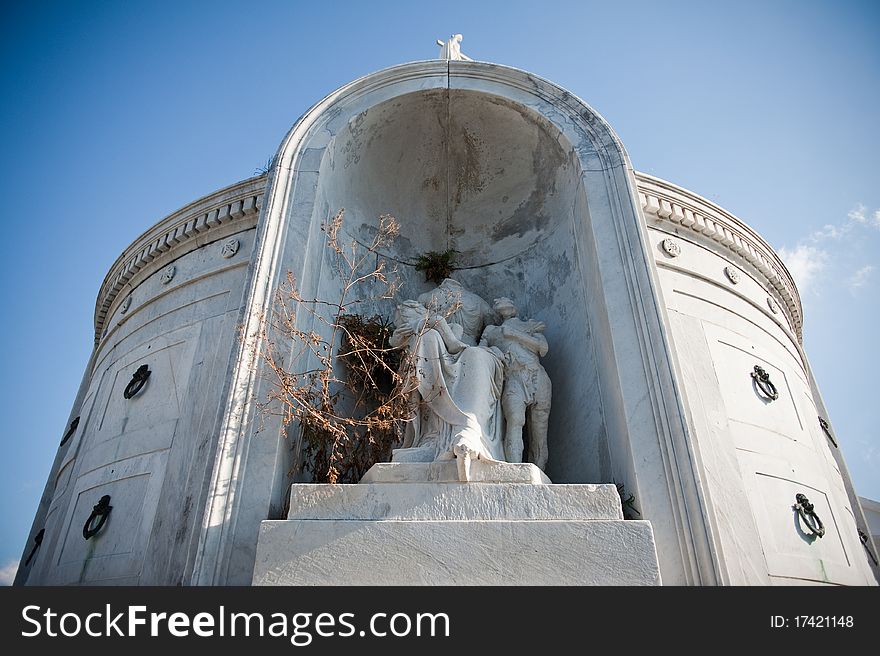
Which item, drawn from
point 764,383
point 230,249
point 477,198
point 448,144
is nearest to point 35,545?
point 230,249

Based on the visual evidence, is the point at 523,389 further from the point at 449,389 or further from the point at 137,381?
the point at 137,381

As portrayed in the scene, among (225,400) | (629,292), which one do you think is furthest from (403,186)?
(225,400)

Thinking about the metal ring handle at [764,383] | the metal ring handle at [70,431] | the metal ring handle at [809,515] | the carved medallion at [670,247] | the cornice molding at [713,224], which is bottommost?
the metal ring handle at [809,515]

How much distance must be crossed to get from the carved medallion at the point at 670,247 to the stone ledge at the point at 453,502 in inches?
161

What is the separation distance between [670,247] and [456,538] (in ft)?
16.1

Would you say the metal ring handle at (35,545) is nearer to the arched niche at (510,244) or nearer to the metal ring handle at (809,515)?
the arched niche at (510,244)

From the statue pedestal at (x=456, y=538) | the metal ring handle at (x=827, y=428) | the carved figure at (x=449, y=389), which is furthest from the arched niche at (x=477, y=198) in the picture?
the metal ring handle at (x=827, y=428)

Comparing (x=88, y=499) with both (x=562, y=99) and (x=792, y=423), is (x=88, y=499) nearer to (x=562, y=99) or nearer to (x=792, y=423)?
(x=562, y=99)

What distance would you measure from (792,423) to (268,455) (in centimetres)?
553

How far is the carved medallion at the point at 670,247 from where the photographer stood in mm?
7348

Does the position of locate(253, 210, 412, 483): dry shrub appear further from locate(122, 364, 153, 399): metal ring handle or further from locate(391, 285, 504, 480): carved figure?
locate(122, 364, 153, 399): metal ring handle

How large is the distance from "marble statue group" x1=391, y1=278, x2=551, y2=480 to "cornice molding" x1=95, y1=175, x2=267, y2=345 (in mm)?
2874

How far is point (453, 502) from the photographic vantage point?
3.98 metres

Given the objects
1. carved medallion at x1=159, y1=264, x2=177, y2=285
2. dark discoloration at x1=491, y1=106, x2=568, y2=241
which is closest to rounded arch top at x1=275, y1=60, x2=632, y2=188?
dark discoloration at x1=491, y1=106, x2=568, y2=241
